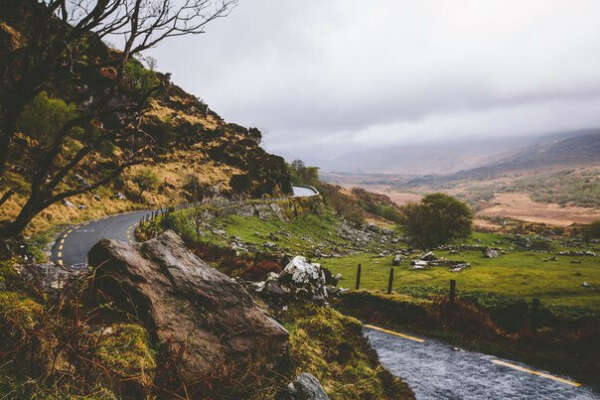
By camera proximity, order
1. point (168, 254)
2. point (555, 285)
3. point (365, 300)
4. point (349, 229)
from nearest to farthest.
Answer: point (168, 254)
point (365, 300)
point (555, 285)
point (349, 229)

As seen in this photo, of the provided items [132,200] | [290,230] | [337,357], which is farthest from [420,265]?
[132,200]

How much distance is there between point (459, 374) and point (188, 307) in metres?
9.12

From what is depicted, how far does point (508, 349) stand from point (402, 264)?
17.4m

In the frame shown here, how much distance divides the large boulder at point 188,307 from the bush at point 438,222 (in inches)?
1771

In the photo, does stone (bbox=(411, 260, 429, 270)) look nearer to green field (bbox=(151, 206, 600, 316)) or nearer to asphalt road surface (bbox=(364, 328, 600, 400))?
green field (bbox=(151, 206, 600, 316))

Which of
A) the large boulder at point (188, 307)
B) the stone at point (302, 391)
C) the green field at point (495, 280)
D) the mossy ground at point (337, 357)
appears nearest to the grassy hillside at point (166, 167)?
the large boulder at point (188, 307)

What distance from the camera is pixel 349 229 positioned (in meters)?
68.0

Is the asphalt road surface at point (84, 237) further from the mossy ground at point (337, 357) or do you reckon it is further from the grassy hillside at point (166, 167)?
the mossy ground at point (337, 357)

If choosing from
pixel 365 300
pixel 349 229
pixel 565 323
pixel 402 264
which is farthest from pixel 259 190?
pixel 565 323

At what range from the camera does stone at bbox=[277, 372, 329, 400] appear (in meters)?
4.47

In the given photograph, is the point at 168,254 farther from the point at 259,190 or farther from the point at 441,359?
the point at 259,190

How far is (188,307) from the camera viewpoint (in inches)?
191

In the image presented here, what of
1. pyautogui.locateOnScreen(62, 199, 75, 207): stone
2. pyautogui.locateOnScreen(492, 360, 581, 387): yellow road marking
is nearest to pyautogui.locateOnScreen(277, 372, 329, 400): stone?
pyautogui.locateOnScreen(492, 360, 581, 387): yellow road marking

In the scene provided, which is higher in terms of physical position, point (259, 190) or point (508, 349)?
point (259, 190)
